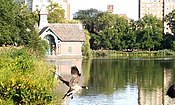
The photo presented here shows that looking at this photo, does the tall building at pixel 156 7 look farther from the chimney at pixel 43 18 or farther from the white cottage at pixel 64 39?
the white cottage at pixel 64 39

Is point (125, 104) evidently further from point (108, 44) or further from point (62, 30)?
point (108, 44)

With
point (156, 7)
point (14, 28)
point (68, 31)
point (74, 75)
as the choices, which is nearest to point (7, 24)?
point (14, 28)

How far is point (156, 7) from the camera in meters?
126

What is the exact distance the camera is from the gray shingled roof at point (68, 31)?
5244cm

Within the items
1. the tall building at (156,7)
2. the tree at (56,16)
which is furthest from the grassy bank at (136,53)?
the tall building at (156,7)

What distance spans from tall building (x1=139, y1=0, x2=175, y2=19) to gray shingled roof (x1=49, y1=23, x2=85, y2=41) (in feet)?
236

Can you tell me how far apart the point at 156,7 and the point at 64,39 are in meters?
76.8

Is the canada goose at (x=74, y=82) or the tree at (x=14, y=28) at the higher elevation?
the tree at (x=14, y=28)

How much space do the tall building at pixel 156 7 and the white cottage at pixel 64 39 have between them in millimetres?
72203

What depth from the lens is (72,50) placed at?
5259 centimetres

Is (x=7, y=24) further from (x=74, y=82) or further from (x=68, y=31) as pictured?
(x=68, y=31)

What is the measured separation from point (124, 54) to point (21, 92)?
53968mm

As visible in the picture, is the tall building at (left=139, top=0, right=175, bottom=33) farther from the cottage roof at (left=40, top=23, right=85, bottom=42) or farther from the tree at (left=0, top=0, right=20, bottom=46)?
the tree at (left=0, top=0, right=20, bottom=46)

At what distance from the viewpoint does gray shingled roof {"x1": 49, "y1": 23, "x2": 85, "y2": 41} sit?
52.4 meters
